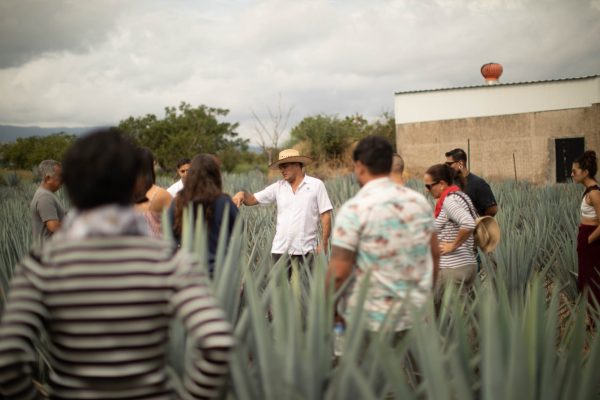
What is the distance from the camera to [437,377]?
1322 mm

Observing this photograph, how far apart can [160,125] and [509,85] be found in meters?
20.4

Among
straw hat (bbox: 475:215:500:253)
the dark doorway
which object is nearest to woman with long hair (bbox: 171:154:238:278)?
straw hat (bbox: 475:215:500:253)

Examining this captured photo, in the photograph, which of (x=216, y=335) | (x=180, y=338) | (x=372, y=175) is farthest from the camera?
(x=372, y=175)

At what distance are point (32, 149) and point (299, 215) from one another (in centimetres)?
2753

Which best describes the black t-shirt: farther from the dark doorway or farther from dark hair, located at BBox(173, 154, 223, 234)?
the dark doorway

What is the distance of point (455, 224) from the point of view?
3.63 meters

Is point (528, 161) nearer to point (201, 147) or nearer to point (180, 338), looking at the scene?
point (180, 338)

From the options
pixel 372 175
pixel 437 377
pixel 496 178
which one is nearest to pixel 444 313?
pixel 372 175

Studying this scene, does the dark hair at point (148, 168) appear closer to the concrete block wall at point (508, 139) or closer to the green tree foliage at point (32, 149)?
the concrete block wall at point (508, 139)

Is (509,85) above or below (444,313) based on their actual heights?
above

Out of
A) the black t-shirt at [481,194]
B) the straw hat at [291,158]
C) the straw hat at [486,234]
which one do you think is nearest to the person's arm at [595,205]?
the straw hat at [486,234]

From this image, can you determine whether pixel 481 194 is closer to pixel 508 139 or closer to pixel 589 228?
pixel 589 228

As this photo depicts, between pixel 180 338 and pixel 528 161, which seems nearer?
pixel 180 338

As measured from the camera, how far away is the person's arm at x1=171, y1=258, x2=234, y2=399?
1.29 metres
